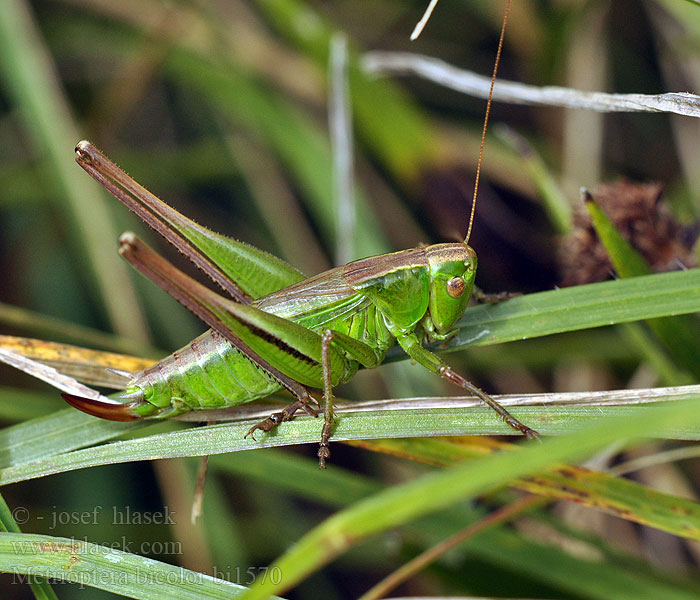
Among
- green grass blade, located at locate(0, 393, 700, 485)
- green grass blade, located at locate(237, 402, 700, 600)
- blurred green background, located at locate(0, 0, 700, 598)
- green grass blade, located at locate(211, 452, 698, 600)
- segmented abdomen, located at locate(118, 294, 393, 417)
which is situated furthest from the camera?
blurred green background, located at locate(0, 0, 700, 598)

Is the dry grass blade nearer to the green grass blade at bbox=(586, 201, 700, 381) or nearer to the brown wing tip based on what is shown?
the green grass blade at bbox=(586, 201, 700, 381)

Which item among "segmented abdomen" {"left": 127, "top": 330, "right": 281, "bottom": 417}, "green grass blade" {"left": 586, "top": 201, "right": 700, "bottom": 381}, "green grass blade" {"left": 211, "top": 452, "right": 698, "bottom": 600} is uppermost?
"green grass blade" {"left": 586, "top": 201, "right": 700, "bottom": 381}

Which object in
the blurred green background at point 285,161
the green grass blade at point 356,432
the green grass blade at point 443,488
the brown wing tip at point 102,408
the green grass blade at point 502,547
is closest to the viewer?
the green grass blade at point 443,488

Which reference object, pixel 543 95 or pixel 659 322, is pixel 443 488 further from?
pixel 543 95

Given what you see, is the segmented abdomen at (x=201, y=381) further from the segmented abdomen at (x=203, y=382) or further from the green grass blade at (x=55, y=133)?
the green grass blade at (x=55, y=133)

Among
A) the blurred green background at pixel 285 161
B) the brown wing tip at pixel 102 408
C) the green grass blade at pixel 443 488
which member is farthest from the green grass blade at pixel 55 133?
the green grass blade at pixel 443 488

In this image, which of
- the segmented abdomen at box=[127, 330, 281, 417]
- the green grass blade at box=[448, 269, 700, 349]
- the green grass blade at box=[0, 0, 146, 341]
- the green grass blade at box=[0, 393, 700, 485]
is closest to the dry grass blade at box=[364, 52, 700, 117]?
the green grass blade at box=[448, 269, 700, 349]
